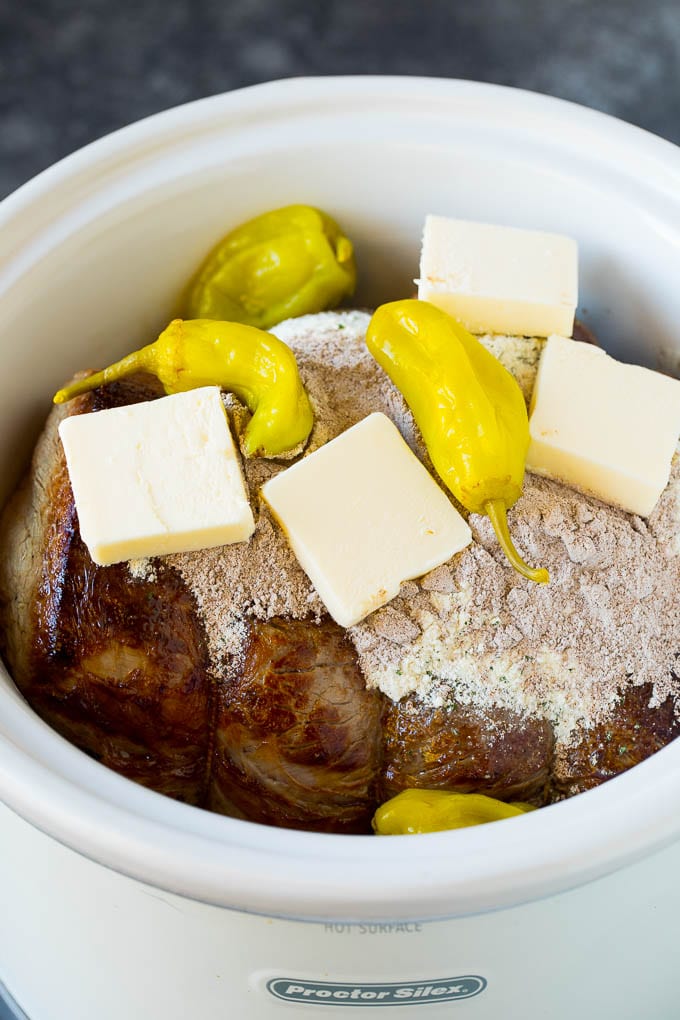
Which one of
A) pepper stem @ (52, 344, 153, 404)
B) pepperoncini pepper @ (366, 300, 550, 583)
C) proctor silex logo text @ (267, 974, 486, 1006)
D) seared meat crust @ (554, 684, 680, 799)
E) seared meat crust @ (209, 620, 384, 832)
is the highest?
pepper stem @ (52, 344, 153, 404)

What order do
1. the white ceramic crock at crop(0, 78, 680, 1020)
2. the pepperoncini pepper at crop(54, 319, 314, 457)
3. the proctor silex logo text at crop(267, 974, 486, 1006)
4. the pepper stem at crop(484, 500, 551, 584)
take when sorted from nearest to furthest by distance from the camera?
1. the white ceramic crock at crop(0, 78, 680, 1020)
2. the proctor silex logo text at crop(267, 974, 486, 1006)
3. the pepper stem at crop(484, 500, 551, 584)
4. the pepperoncini pepper at crop(54, 319, 314, 457)

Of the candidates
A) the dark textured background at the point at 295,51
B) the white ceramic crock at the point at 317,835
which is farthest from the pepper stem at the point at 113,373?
the dark textured background at the point at 295,51

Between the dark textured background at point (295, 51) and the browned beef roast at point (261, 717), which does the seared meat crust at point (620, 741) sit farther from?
the dark textured background at point (295, 51)

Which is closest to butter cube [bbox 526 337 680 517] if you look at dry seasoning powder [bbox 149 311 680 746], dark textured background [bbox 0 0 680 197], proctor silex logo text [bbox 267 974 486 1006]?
dry seasoning powder [bbox 149 311 680 746]

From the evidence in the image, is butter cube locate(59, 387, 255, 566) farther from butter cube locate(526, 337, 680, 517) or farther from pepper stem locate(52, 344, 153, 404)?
butter cube locate(526, 337, 680, 517)

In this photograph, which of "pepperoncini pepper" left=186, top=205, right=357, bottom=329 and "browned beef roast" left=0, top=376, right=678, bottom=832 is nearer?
"browned beef roast" left=0, top=376, right=678, bottom=832

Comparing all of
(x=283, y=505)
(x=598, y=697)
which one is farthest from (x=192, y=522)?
(x=598, y=697)

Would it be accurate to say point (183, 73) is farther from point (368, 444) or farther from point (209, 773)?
point (209, 773)
